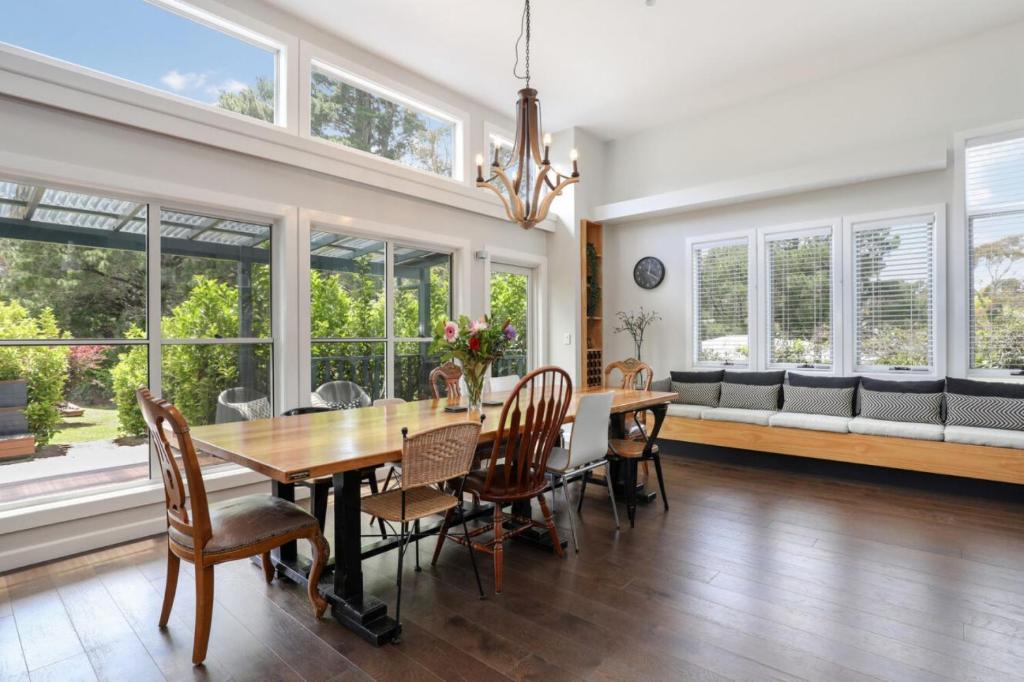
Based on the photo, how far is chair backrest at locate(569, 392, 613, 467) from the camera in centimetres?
291

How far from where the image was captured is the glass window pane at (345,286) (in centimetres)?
432

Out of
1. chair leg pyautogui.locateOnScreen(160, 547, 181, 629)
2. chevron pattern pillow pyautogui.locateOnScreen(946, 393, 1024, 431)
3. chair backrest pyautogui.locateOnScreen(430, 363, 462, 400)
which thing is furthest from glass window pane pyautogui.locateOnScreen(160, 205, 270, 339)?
chevron pattern pillow pyautogui.locateOnScreen(946, 393, 1024, 431)

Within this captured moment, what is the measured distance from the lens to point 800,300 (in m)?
5.47

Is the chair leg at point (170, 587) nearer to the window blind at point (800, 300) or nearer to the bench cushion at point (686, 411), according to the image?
the bench cushion at point (686, 411)

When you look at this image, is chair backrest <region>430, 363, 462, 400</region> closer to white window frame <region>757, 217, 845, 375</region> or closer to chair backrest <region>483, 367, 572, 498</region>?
chair backrest <region>483, 367, 572, 498</region>

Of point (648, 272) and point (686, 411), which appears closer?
point (686, 411)

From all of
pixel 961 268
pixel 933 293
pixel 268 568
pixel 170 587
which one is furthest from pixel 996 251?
pixel 170 587

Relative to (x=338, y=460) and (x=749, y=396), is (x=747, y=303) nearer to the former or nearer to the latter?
(x=749, y=396)

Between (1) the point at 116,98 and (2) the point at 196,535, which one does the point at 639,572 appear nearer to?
(2) the point at 196,535

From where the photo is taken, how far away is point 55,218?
10.2ft

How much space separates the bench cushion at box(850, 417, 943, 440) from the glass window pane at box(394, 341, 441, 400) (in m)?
3.67

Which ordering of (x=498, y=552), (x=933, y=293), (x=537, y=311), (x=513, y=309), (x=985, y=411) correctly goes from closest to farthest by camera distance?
1. (x=498, y=552)
2. (x=985, y=411)
3. (x=933, y=293)
4. (x=513, y=309)
5. (x=537, y=311)

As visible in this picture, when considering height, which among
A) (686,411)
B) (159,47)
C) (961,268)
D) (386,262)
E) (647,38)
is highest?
(647,38)

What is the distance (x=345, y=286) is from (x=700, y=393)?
3.73m
